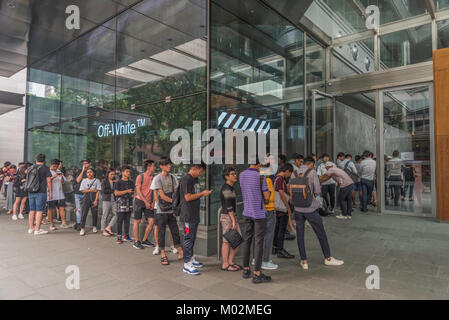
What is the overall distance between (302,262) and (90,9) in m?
8.78

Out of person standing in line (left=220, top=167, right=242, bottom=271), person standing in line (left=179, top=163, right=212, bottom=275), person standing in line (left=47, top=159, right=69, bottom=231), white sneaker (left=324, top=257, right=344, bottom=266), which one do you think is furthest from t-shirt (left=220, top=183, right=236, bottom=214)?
person standing in line (left=47, top=159, right=69, bottom=231)

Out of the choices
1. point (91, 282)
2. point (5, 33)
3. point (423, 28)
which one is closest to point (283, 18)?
point (423, 28)

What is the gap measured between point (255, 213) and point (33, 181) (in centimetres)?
603

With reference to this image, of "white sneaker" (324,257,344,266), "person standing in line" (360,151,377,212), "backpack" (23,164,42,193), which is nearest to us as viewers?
"white sneaker" (324,257,344,266)

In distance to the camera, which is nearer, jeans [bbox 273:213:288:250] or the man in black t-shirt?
jeans [bbox 273:213:288:250]

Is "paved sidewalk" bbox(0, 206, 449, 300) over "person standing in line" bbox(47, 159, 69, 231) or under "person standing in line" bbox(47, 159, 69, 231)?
under

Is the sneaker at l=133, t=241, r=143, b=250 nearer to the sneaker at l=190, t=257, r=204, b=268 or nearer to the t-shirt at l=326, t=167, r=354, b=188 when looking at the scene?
the sneaker at l=190, t=257, r=204, b=268

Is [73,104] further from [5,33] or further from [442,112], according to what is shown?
[442,112]

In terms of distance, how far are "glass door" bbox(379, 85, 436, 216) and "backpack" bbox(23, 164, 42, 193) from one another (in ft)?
32.9

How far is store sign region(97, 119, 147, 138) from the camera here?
7.55 metres

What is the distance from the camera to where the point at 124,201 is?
6215 millimetres

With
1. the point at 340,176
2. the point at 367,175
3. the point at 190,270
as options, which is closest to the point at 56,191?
the point at 190,270

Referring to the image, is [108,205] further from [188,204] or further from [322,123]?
[322,123]
